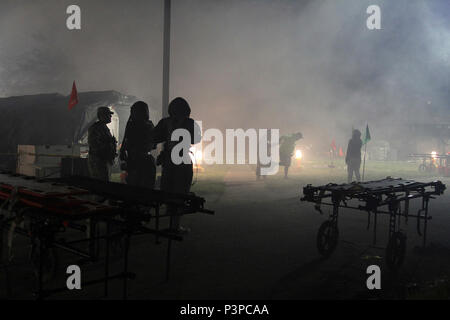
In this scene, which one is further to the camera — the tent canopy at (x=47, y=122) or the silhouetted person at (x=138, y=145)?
the tent canopy at (x=47, y=122)

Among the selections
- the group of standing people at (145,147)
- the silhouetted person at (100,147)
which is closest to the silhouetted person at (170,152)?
the group of standing people at (145,147)

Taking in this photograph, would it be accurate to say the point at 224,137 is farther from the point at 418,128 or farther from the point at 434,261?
the point at 434,261

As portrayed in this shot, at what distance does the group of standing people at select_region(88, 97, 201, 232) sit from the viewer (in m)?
6.64

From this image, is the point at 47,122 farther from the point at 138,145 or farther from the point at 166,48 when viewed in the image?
the point at 138,145

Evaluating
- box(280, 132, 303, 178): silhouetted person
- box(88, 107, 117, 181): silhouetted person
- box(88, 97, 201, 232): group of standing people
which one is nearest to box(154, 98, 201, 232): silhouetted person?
box(88, 97, 201, 232): group of standing people

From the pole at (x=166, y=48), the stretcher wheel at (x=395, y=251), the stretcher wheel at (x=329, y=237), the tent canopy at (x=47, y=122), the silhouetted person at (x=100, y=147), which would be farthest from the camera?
the tent canopy at (x=47, y=122)

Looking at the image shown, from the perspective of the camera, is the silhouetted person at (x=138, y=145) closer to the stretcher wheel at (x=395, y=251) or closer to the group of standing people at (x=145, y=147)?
the group of standing people at (x=145, y=147)

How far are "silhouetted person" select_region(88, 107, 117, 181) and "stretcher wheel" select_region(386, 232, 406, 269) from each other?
5349mm

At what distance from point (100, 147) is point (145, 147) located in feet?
2.97

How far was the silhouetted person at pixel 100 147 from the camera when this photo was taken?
22.8 ft

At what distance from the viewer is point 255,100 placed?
4097cm

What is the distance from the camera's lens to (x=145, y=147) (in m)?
6.94
